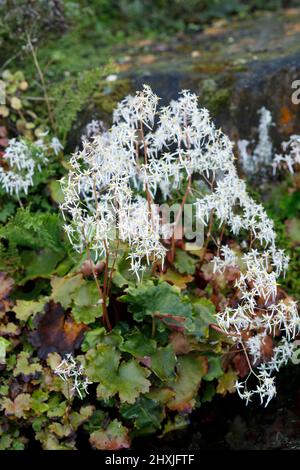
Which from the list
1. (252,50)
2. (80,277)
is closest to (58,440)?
(80,277)

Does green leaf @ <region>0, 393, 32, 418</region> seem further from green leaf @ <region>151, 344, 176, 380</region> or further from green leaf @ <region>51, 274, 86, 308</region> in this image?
green leaf @ <region>151, 344, 176, 380</region>

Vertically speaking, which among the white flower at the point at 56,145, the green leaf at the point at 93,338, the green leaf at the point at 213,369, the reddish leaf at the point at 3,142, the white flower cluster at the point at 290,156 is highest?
the reddish leaf at the point at 3,142

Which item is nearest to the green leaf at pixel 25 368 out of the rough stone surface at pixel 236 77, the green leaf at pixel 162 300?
the green leaf at pixel 162 300

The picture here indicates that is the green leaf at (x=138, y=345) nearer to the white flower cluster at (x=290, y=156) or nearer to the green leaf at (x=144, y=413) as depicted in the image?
the green leaf at (x=144, y=413)

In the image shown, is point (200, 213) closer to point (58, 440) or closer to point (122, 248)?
point (122, 248)

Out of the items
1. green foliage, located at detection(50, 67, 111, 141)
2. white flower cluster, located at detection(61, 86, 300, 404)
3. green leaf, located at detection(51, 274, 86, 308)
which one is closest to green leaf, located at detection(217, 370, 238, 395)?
white flower cluster, located at detection(61, 86, 300, 404)

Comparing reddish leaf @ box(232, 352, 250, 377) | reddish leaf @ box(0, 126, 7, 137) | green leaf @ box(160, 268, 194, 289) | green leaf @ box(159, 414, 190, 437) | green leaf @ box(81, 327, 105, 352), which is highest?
reddish leaf @ box(0, 126, 7, 137)
